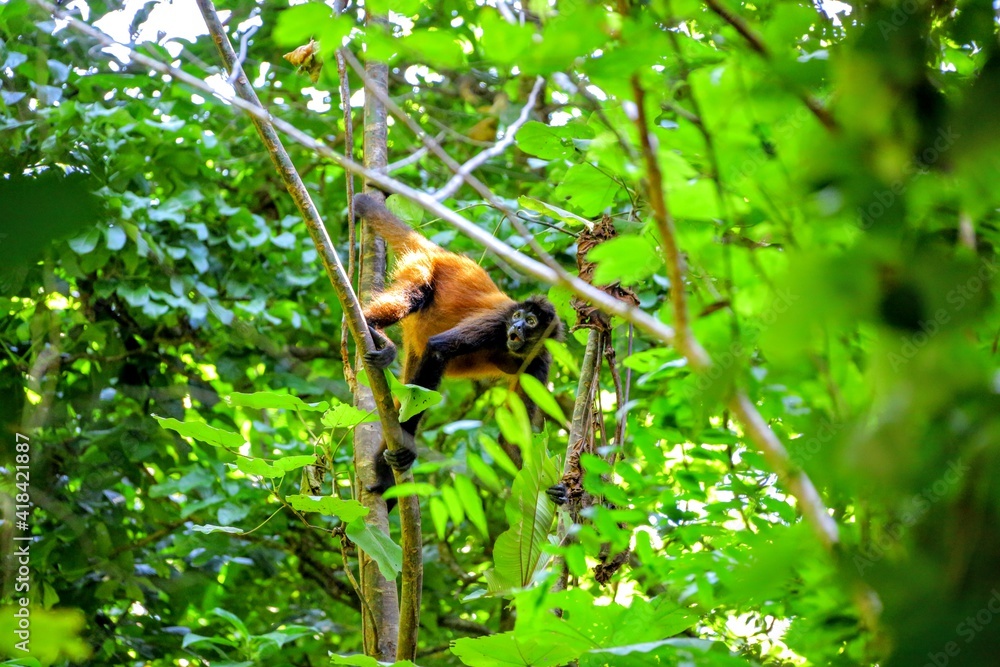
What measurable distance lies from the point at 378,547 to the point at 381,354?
1.10 metres

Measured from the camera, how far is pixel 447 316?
6.84 metres

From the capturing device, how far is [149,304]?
5.78 metres

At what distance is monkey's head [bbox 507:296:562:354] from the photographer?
6.28m

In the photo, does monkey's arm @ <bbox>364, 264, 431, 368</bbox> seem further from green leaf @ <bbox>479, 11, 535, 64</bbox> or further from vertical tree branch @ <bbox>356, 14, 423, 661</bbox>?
green leaf @ <bbox>479, 11, 535, 64</bbox>

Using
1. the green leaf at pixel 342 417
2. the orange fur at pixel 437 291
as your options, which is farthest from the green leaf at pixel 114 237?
the green leaf at pixel 342 417

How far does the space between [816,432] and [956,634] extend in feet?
1.37

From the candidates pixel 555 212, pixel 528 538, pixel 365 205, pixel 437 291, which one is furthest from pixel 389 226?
pixel 528 538

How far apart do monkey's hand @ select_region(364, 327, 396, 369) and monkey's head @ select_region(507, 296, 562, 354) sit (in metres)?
1.12

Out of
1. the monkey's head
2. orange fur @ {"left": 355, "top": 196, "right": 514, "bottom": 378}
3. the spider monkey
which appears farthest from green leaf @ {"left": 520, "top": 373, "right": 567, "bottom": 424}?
orange fur @ {"left": 355, "top": 196, "right": 514, "bottom": 378}

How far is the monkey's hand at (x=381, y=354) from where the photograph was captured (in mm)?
3539

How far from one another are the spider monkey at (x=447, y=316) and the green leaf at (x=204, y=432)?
2449 mm

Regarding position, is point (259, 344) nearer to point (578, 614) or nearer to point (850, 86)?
point (578, 614)

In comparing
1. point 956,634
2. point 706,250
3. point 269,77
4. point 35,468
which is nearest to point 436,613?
point 35,468

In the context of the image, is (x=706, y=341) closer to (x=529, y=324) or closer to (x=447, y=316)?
(x=529, y=324)
